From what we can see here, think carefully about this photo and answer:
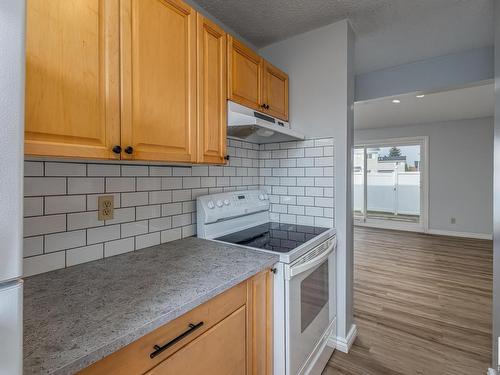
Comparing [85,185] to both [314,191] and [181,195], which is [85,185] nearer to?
[181,195]

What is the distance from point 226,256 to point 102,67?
0.97 meters

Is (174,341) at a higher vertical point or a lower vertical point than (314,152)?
lower

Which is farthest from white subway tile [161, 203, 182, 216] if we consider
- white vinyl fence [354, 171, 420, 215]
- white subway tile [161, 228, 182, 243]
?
white vinyl fence [354, 171, 420, 215]

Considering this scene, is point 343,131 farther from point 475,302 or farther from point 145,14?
point 475,302

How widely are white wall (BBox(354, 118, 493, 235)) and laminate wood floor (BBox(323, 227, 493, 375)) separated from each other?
3.49ft

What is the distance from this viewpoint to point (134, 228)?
137 centimetres

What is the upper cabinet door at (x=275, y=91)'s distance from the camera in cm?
187

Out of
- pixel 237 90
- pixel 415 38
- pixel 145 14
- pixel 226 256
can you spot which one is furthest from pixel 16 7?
pixel 415 38

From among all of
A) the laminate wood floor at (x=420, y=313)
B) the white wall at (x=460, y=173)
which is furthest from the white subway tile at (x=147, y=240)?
the white wall at (x=460, y=173)

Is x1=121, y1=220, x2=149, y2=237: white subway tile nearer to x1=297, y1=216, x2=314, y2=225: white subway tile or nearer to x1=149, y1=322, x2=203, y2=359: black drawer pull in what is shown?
x1=149, y1=322, x2=203, y2=359: black drawer pull

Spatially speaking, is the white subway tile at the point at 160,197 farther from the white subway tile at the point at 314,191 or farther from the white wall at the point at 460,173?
the white wall at the point at 460,173

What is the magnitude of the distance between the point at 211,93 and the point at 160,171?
0.54m

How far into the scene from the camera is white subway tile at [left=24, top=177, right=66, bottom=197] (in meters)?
1.00

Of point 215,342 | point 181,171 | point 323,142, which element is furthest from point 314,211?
point 215,342
